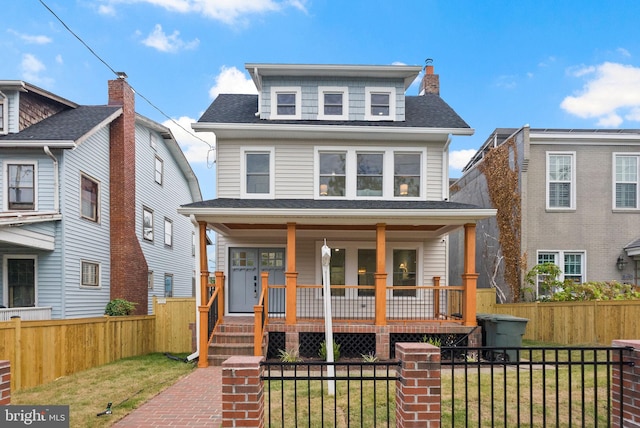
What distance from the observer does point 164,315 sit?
10969 millimetres

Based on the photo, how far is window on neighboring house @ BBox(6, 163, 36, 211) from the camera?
10717 mm

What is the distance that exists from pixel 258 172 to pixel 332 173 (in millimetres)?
2105

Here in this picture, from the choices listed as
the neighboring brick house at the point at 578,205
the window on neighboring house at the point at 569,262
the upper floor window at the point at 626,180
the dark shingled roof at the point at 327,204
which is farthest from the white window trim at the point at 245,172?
the upper floor window at the point at 626,180

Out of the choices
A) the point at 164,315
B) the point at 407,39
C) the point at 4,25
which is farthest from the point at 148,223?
the point at 407,39

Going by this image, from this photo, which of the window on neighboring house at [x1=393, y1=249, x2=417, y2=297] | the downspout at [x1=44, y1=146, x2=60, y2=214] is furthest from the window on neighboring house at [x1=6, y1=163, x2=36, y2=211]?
the window on neighboring house at [x1=393, y1=249, x2=417, y2=297]

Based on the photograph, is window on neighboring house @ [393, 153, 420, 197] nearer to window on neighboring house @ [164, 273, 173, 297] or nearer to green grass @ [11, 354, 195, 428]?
green grass @ [11, 354, 195, 428]

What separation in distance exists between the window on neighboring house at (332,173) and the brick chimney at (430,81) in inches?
221

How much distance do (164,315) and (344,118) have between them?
7670mm

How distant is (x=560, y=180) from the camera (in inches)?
501

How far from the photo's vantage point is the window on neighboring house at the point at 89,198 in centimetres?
1169

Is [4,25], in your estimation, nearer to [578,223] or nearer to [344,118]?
[344,118]

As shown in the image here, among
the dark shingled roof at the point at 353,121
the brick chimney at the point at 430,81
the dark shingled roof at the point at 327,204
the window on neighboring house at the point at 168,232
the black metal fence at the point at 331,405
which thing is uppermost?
the brick chimney at the point at 430,81

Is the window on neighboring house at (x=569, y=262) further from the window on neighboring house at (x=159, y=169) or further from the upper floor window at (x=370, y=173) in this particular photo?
the window on neighboring house at (x=159, y=169)

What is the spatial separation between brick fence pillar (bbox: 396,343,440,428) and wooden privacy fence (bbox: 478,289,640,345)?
8.54 m
